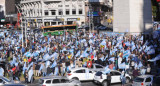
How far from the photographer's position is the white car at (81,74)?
24.2 metres

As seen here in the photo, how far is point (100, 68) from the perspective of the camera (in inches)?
1043

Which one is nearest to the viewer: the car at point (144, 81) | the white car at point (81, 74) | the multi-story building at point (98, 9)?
the car at point (144, 81)

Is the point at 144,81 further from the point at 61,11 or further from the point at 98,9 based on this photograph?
the point at 98,9

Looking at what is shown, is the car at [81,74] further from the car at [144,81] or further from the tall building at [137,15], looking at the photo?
the tall building at [137,15]

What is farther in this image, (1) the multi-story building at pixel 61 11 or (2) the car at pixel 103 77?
(1) the multi-story building at pixel 61 11

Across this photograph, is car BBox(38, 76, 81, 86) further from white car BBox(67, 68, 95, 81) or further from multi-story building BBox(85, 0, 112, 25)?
multi-story building BBox(85, 0, 112, 25)

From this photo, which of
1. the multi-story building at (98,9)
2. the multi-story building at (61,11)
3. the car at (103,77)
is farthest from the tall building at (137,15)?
the multi-story building at (98,9)

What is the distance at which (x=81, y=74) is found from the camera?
24672 mm

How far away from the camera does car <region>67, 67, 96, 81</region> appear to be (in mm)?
24183

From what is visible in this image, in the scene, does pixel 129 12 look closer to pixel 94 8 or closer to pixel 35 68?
pixel 35 68

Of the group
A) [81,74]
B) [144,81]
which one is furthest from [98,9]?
[144,81]

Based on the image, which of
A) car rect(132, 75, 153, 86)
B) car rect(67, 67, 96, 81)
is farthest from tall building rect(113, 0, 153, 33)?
car rect(132, 75, 153, 86)

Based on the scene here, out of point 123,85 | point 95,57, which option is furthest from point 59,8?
point 123,85

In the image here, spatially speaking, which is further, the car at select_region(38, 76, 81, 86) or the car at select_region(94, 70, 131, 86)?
the car at select_region(94, 70, 131, 86)
